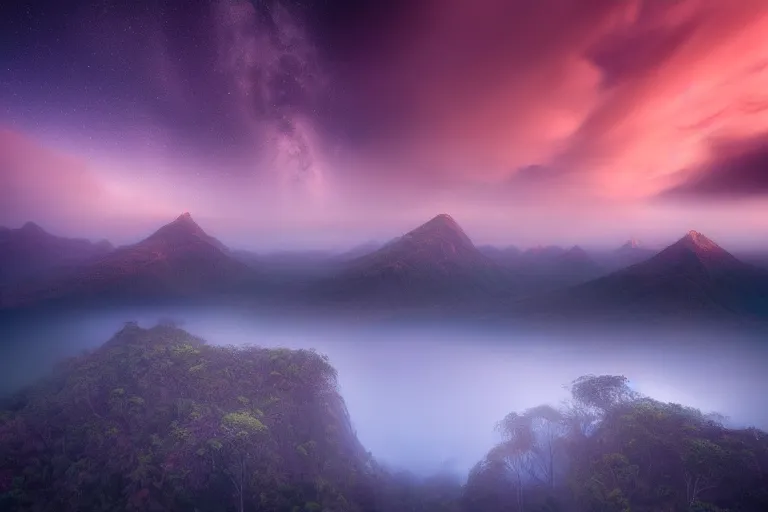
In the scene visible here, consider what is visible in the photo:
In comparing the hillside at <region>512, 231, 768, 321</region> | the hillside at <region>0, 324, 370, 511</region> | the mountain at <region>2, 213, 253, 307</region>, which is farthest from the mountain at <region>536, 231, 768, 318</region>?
the mountain at <region>2, 213, 253, 307</region>

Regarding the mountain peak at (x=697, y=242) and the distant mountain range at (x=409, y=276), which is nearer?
the distant mountain range at (x=409, y=276)

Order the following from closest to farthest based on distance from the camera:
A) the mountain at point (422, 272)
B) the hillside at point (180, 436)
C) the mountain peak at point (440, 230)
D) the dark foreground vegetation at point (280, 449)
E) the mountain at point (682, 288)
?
the hillside at point (180, 436) < the dark foreground vegetation at point (280, 449) < the mountain at point (682, 288) < the mountain at point (422, 272) < the mountain peak at point (440, 230)

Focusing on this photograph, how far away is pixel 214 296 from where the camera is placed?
5325 cm

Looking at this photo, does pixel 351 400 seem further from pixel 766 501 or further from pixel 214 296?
pixel 766 501

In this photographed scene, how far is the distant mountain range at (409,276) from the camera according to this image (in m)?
45.4

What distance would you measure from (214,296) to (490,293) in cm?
4905

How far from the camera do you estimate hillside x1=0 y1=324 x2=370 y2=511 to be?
2080 cm

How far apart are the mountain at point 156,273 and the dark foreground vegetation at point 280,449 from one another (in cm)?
1622

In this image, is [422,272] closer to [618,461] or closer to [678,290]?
[678,290]

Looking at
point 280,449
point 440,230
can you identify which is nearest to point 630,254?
point 440,230

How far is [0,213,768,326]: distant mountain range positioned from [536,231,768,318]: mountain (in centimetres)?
17

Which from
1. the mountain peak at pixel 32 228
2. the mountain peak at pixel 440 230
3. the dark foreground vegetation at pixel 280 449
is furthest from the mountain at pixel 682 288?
the mountain peak at pixel 32 228

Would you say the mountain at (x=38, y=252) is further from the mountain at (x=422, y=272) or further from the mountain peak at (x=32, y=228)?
the mountain at (x=422, y=272)

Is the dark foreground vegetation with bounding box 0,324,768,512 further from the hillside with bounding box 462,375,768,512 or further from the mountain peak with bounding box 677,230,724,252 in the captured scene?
the mountain peak with bounding box 677,230,724,252
